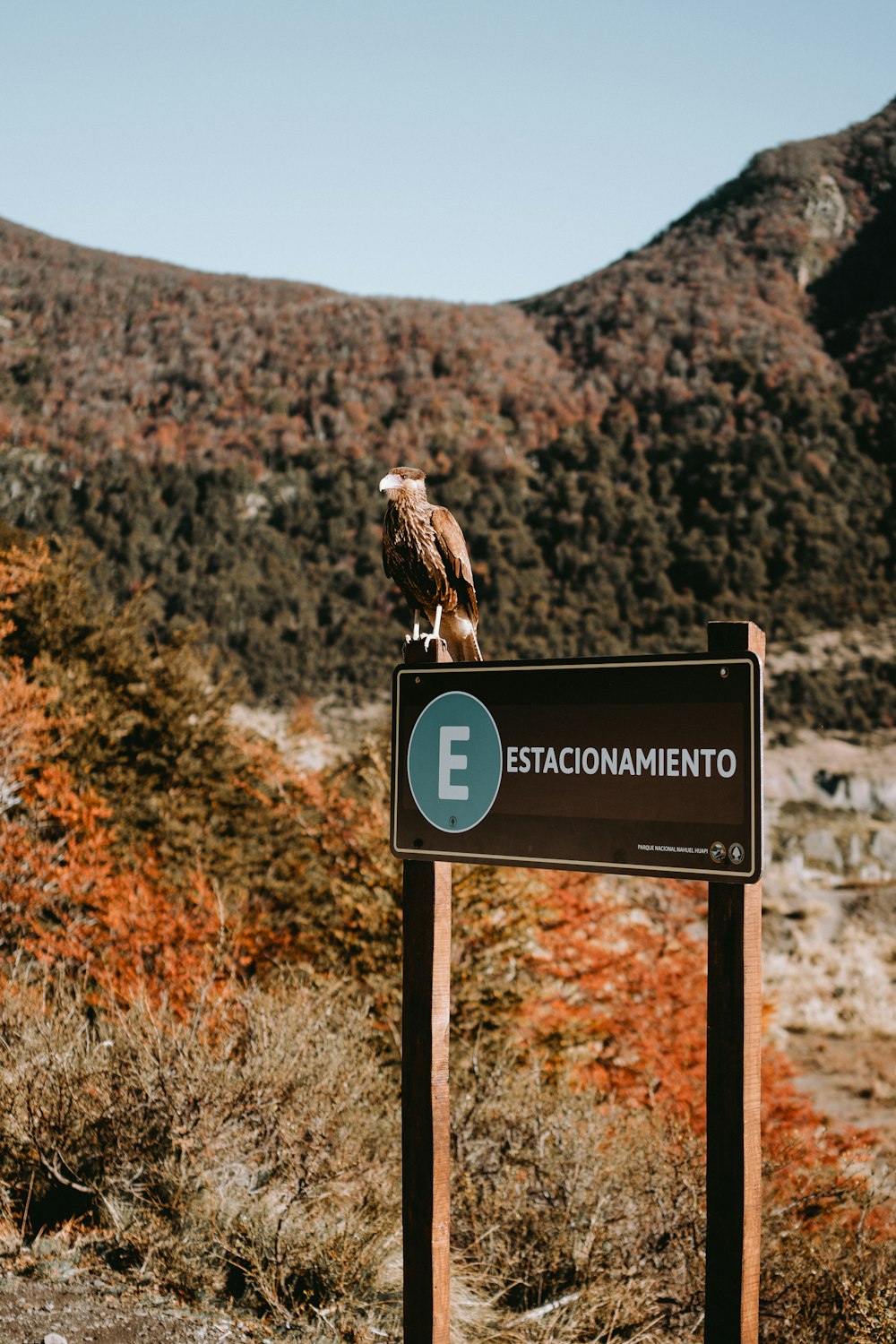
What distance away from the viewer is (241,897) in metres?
12.0

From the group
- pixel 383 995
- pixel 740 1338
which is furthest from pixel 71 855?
pixel 740 1338

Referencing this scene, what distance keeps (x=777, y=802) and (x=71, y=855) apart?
2072 cm

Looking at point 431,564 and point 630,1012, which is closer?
point 431,564

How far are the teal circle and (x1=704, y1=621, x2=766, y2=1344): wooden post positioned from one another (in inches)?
24.1

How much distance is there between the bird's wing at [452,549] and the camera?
3043mm

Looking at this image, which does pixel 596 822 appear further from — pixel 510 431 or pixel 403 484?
pixel 510 431

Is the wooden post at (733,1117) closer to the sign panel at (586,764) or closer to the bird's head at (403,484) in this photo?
the sign panel at (586,764)

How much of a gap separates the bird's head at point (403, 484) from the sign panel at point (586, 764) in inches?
26.1

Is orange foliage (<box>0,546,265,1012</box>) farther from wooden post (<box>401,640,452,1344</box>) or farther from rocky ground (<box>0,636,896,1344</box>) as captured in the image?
wooden post (<box>401,640,452,1344</box>)

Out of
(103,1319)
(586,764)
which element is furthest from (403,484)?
(103,1319)

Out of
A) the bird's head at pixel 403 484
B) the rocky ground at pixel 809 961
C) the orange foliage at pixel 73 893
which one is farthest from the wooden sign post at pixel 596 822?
the orange foliage at pixel 73 893

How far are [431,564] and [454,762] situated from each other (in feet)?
2.20

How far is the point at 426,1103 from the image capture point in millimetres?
2586

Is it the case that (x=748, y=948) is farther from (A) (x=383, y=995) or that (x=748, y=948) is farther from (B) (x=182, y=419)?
(B) (x=182, y=419)
